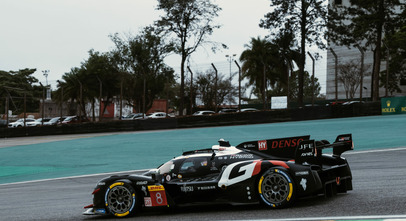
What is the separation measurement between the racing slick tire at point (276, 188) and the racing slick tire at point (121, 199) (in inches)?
78.4

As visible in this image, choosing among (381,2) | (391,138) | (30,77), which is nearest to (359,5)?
(381,2)

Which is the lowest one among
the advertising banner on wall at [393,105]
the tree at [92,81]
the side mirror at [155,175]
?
the side mirror at [155,175]

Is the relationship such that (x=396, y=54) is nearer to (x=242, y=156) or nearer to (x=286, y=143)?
(x=286, y=143)

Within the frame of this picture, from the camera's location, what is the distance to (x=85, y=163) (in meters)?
18.3

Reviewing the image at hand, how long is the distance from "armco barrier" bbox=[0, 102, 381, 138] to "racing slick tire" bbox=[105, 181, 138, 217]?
2001 centimetres

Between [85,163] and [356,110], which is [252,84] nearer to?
[356,110]

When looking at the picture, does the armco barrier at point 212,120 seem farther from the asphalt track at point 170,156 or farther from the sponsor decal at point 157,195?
the sponsor decal at point 157,195

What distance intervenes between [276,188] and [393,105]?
20487 mm

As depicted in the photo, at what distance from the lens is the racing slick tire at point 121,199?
24.3 feet

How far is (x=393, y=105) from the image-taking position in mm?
25188

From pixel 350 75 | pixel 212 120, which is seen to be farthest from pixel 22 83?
pixel 212 120

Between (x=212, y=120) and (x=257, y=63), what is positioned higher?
(x=257, y=63)

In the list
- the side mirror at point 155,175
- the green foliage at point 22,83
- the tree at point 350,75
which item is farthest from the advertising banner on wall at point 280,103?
the green foliage at point 22,83

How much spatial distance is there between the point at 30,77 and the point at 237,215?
10597cm
